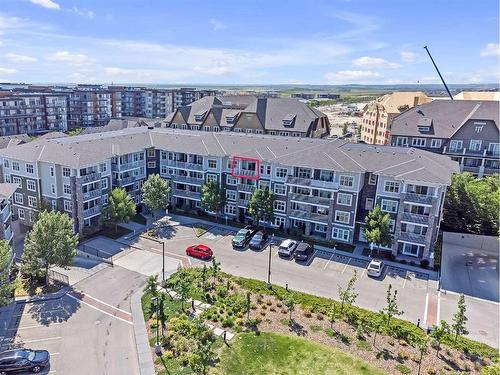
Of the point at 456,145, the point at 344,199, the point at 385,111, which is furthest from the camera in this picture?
the point at 385,111

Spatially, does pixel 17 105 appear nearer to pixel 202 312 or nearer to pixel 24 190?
pixel 24 190

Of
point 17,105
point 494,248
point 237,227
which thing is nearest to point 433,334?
point 494,248

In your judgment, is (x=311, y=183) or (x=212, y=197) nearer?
(x=311, y=183)

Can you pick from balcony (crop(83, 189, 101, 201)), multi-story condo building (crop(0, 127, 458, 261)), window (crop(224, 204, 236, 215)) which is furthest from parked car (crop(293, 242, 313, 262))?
balcony (crop(83, 189, 101, 201))

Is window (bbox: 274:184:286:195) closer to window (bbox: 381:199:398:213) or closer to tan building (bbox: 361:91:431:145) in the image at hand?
window (bbox: 381:199:398:213)

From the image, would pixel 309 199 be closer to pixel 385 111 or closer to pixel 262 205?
pixel 262 205

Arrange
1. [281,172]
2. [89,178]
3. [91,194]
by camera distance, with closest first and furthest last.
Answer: [89,178] < [91,194] < [281,172]

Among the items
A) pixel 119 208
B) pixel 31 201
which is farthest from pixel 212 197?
pixel 31 201
